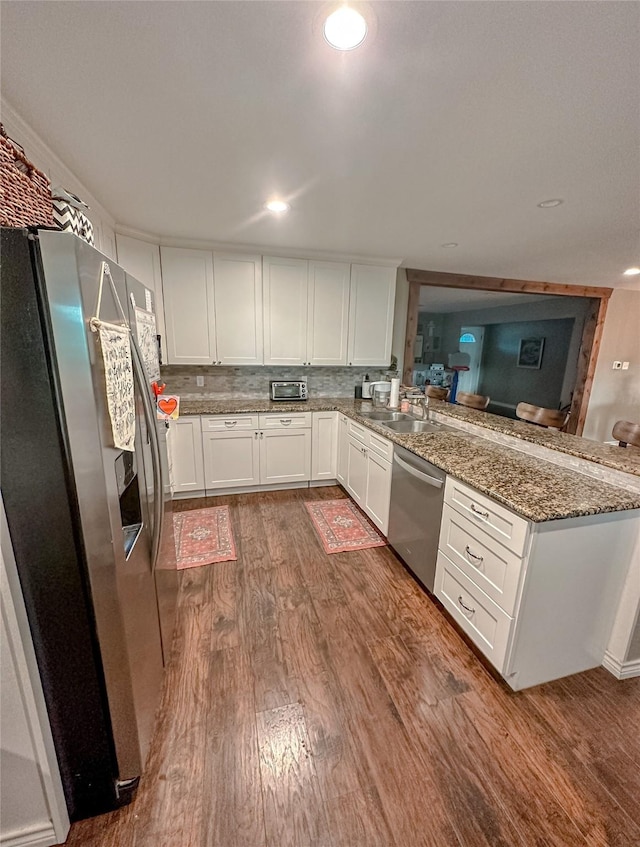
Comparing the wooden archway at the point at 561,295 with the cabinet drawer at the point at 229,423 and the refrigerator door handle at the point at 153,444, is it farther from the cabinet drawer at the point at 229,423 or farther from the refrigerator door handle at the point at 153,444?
the refrigerator door handle at the point at 153,444

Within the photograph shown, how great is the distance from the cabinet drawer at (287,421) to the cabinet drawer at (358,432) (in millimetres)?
447

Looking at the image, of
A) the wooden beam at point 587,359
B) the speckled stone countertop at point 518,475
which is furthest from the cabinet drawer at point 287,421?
the wooden beam at point 587,359

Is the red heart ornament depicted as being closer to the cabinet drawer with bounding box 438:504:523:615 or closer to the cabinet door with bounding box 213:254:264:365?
the cabinet drawer with bounding box 438:504:523:615

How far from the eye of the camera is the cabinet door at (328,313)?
11.3 feet

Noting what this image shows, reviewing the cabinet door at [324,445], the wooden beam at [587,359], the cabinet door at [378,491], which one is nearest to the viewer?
the cabinet door at [378,491]

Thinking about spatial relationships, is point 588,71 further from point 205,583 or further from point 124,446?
point 205,583

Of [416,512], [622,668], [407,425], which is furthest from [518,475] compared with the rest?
[407,425]

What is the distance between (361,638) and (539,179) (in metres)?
2.62

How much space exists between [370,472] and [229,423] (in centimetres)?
140

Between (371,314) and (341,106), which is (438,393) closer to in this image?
(371,314)

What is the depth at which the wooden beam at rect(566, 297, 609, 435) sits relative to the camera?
4988 millimetres

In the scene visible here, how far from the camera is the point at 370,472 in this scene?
277 centimetres

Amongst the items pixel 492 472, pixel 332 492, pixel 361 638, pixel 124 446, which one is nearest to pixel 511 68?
pixel 492 472

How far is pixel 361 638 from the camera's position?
5.83 ft
